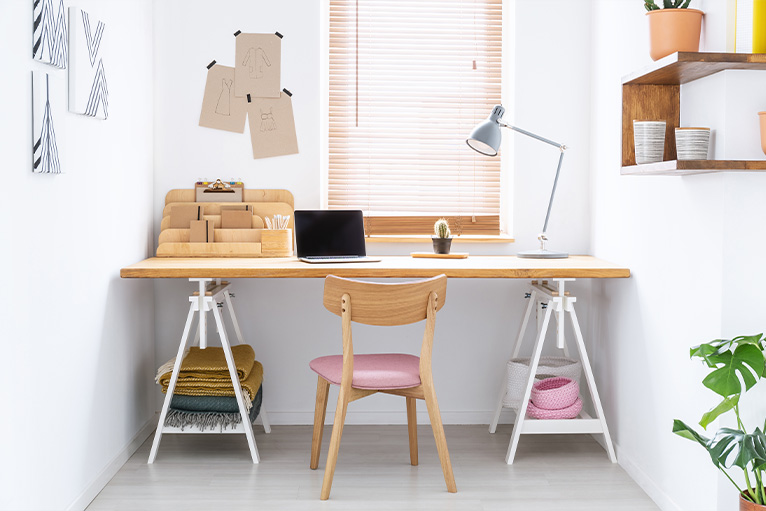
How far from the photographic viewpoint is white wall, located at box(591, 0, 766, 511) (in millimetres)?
2008

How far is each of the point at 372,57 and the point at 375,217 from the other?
0.76m

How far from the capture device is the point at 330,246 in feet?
10.1

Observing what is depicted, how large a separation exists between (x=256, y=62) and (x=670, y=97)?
183 centimetres

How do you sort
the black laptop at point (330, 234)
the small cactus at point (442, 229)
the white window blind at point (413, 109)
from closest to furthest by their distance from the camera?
the black laptop at point (330, 234)
the small cactus at point (442, 229)
the white window blind at point (413, 109)

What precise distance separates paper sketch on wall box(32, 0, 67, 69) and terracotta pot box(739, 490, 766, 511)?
2.30m

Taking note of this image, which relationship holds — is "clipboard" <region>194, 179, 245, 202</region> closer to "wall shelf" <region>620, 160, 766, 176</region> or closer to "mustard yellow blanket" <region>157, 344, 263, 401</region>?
"mustard yellow blanket" <region>157, 344, 263, 401</region>

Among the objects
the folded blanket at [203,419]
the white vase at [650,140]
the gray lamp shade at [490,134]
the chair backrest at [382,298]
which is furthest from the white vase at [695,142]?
the folded blanket at [203,419]

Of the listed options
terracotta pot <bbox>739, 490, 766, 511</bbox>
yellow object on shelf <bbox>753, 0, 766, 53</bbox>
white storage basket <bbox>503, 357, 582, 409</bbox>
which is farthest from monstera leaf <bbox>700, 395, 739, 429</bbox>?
white storage basket <bbox>503, 357, 582, 409</bbox>

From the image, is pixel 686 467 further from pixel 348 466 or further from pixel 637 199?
pixel 348 466

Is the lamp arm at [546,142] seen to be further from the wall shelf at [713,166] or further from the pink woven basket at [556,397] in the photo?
the wall shelf at [713,166]

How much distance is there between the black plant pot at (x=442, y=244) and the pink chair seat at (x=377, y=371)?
0.60 metres

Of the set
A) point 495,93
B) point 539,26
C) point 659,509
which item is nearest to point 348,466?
point 659,509

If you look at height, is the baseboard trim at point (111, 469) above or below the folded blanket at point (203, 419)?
below

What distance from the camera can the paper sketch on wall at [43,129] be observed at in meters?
2.05
